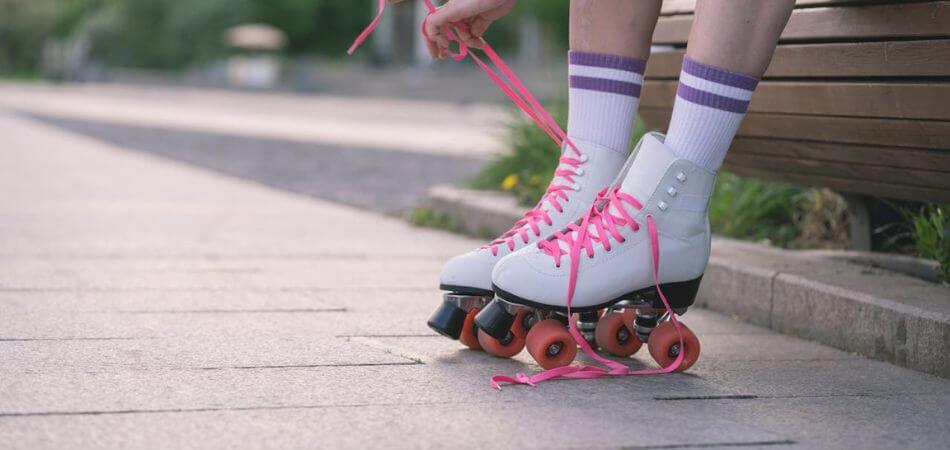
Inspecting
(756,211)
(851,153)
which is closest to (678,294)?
(851,153)

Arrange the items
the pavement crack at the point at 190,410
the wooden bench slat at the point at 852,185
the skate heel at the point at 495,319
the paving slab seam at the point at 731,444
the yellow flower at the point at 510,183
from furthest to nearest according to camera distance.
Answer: the yellow flower at the point at 510,183, the wooden bench slat at the point at 852,185, the skate heel at the point at 495,319, the pavement crack at the point at 190,410, the paving slab seam at the point at 731,444

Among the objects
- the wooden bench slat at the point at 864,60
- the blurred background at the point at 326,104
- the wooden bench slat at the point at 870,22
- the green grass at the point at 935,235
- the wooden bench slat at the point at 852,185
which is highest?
the wooden bench slat at the point at 870,22

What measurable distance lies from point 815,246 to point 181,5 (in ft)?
114

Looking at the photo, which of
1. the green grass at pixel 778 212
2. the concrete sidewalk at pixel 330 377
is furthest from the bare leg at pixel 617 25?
the green grass at pixel 778 212

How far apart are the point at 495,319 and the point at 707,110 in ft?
1.81

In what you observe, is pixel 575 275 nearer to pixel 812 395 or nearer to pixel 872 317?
pixel 812 395

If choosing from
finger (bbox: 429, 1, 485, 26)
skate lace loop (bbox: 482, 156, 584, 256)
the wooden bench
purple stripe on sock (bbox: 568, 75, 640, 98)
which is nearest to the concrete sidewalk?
skate lace loop (bbox: 482, 156, 584, 256)

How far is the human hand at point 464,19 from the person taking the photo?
2477 mm

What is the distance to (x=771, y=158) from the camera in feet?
10.8

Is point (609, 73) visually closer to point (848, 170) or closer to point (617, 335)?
point (617, 335)

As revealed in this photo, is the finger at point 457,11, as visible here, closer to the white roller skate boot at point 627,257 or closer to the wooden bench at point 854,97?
the white roller skate boot at point 627,257

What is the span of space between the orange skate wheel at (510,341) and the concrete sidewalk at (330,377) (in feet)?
0.10

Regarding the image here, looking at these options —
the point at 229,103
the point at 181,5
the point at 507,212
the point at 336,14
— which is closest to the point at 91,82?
the point at 181,5

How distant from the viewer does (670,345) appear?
7.73ft
